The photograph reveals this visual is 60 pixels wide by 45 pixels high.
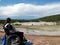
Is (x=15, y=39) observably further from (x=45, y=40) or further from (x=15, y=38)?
(x=45, y=40)

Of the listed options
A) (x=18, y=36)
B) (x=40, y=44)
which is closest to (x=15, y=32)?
(x=18, y=36)

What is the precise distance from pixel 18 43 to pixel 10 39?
15.5 inches

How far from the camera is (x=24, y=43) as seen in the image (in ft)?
34.2

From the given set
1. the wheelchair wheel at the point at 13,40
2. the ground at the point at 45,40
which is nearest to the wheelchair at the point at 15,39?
the wheelchair wheel at the point at 13,40

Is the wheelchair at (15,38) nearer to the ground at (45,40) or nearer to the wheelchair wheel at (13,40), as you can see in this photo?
the wheelchair wheel at (13,40)

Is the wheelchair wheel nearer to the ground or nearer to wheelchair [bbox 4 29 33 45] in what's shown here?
wheelchair [bbox 4 29 33 45]

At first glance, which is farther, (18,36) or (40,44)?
(40,44)

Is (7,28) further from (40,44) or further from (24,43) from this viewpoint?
(40,44)

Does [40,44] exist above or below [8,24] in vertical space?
below

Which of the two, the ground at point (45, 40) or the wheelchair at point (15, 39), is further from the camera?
the ground at point (45, 40)

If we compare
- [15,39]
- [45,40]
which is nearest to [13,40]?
[15,39]

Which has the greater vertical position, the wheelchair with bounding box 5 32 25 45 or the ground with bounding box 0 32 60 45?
the wheelchair with bounding box 5 32 25 45

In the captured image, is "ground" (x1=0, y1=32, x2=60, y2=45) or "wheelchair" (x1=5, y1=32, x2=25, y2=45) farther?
"ground" (x1=0, y1=32, x2=60, y2=45)

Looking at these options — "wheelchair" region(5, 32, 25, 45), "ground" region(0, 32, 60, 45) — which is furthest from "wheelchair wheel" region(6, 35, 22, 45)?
"ground" region(0, 32, 60, 45)
